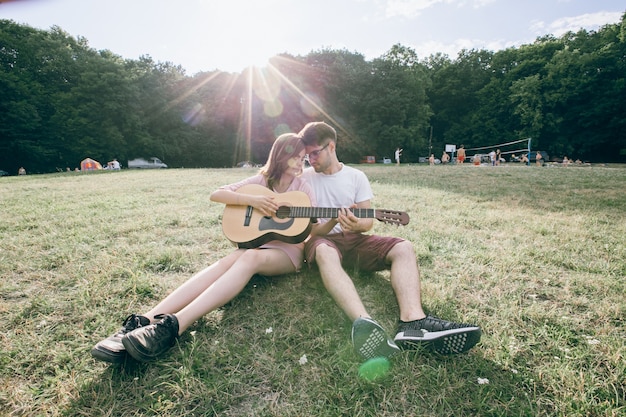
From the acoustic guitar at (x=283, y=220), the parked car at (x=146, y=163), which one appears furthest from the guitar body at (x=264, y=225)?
the parked car at (x=146, y=163)

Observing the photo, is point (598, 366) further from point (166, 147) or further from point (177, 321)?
point (166, 147)

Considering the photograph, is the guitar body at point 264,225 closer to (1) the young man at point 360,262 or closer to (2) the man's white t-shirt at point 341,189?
(1) the young man at point 360,262

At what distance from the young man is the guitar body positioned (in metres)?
0.20

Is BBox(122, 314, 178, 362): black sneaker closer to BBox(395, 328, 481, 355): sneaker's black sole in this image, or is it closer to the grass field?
the grass field

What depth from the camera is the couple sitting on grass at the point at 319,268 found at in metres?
2.00

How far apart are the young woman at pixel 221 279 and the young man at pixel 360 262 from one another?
209mm

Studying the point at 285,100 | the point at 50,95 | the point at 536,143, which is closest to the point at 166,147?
the point at 50,95

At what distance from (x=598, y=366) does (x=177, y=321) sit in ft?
8.82

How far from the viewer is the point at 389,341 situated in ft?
6.64

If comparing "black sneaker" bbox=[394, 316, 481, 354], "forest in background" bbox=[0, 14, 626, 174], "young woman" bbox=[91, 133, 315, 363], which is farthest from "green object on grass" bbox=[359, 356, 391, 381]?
"forest in background" bbox=[0, 14, 626, 174]

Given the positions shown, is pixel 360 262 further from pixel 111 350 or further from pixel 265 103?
pixel 265 103

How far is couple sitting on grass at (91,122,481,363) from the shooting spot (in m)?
2.00

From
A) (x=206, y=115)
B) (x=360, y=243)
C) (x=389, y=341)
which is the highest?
(x=206, y=115)

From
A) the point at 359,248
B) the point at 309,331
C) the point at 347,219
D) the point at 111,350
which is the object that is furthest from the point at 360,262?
the point at 111,350
